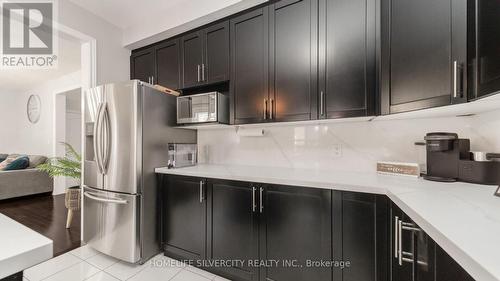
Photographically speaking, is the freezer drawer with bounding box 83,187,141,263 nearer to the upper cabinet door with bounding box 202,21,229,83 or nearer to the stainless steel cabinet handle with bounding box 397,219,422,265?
the upper cabinet door with bounding box 202,21,229,83

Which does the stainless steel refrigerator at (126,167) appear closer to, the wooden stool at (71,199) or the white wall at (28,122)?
the wooden stool at (71,199)

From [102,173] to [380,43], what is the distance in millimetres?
2627

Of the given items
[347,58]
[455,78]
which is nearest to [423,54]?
[455,78]

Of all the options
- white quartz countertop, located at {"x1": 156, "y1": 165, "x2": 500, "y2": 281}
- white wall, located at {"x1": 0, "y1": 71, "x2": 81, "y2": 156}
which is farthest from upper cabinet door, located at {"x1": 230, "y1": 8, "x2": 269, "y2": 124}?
white wall, located at {"x1": 0, "y1": 71, "x2": 81, "y2": 156}

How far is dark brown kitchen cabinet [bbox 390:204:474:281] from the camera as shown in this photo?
670mm

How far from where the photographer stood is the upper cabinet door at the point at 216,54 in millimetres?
2061

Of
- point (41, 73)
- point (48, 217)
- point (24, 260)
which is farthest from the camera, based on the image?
point (41, 73)

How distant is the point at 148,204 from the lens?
1.95 meters

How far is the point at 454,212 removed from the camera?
774 millimetres

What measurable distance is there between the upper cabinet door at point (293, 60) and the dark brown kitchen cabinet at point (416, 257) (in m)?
0.94

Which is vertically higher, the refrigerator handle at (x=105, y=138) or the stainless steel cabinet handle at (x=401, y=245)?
the refrigerator handle at (x=105, y=138)

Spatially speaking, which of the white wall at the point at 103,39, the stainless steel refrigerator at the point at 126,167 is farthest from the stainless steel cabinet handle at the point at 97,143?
the white wall at the point at 103,39

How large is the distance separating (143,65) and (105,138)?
116 cm

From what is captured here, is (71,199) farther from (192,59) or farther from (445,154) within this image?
(445,154)
